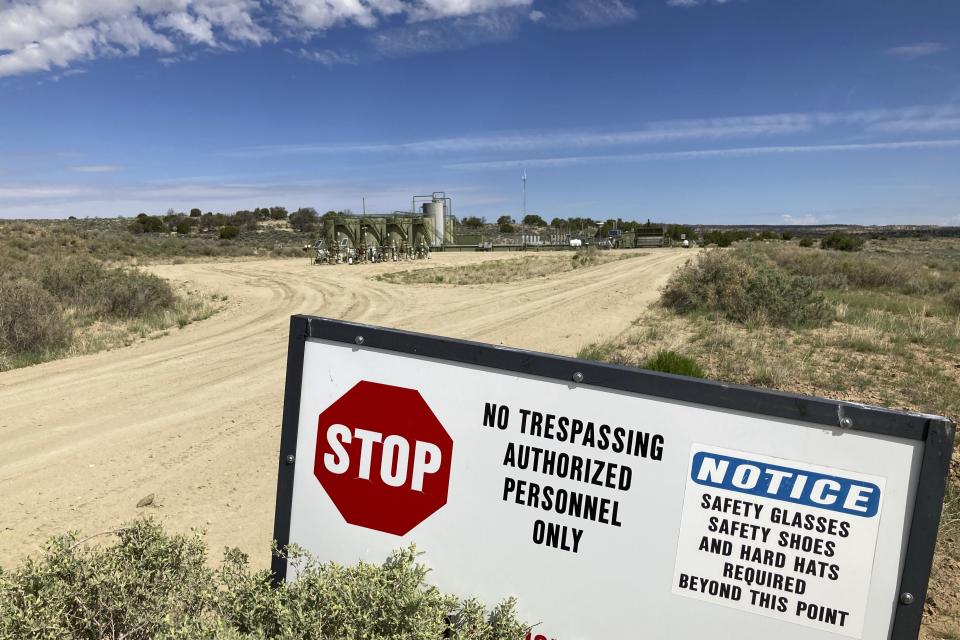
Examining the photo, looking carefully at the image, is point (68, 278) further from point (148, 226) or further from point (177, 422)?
point (148, 226)

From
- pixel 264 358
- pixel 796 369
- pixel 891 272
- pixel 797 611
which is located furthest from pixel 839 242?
pixel 797 611

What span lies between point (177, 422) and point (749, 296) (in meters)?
12.5

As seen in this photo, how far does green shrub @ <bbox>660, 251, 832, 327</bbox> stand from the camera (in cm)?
1386

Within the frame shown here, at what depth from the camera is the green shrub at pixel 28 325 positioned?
1058cm

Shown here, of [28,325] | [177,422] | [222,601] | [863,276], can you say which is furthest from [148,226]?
[222,601]

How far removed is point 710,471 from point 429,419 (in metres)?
1.03

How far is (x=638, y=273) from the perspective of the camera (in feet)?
93.5

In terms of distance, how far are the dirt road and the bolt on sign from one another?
2.49m

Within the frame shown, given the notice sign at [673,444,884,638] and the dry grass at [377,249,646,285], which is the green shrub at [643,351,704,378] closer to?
the notice sign at [673,444,884,638]

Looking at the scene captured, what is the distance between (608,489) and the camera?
7.09ft

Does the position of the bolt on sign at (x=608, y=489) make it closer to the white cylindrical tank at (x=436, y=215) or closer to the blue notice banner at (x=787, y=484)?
the blue notice banner at (x=787, y=484)

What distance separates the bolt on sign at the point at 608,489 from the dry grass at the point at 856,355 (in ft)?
8.79

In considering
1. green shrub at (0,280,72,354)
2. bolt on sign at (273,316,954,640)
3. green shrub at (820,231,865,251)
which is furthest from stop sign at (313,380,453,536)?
green shrub at (820,231,865,251)

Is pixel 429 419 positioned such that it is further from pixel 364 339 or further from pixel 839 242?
pixel 839 242
